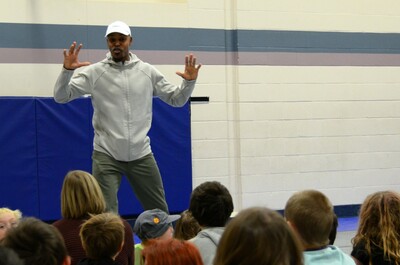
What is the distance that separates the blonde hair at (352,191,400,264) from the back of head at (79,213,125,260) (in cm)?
120

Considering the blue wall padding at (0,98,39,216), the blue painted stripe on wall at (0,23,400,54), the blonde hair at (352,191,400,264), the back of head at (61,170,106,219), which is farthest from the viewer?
the blue painted stripe on wall at (0,23,400,54)

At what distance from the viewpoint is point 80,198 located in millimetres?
3453

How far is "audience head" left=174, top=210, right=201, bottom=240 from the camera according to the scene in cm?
357

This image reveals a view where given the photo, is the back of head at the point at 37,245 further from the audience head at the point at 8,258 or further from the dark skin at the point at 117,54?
the dark skin at the point at 117,54

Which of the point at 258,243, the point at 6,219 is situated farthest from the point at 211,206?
the point at 258,243

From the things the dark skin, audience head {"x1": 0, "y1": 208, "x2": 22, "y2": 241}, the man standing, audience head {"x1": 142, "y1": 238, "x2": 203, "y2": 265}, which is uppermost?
the dark skin

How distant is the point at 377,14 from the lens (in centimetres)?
887

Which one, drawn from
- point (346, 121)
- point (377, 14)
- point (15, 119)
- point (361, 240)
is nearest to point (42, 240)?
point (361, 240)

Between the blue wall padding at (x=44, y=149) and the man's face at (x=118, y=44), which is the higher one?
the man's face at (x=118, y=44)

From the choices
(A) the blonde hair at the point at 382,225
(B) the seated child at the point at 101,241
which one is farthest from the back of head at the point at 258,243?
(A) the blonde hair at the point at 382,225

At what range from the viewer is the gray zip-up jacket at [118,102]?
185 inches

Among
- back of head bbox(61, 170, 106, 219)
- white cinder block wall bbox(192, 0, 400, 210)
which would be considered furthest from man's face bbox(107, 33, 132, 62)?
white cinder block wall bbox(192, 0, 400, 210)

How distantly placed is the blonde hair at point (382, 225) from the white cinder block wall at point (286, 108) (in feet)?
16.8

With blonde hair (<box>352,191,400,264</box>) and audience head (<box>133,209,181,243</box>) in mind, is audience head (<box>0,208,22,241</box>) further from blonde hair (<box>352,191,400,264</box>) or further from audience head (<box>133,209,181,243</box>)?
blonde hair (<box>352,191,400,264</box>)
